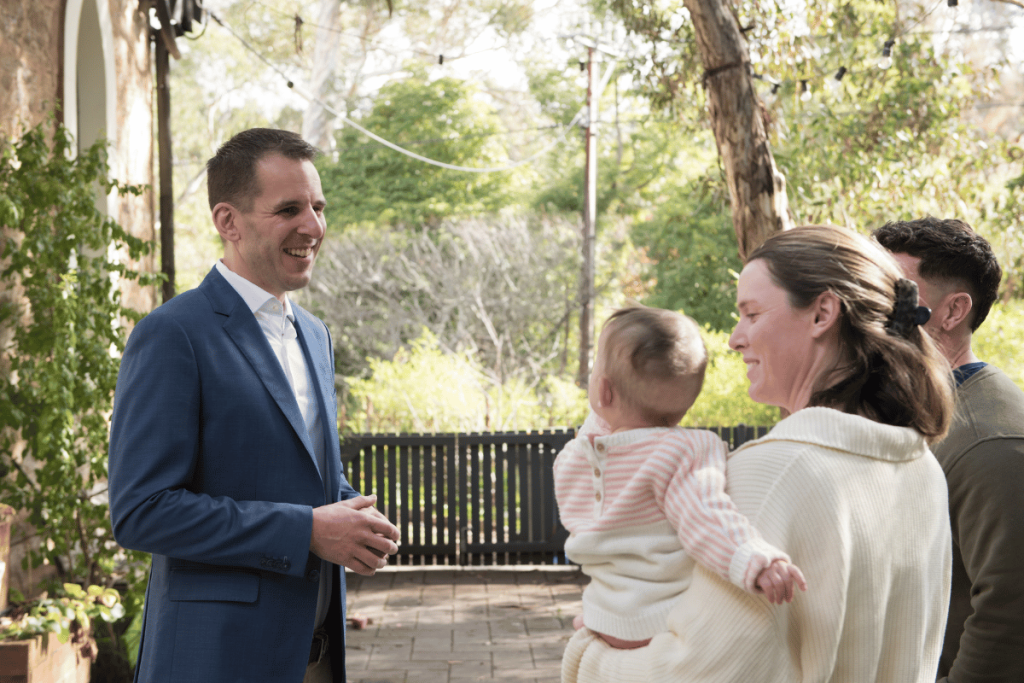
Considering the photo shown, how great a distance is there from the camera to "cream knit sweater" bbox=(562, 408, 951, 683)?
1242 millimetres

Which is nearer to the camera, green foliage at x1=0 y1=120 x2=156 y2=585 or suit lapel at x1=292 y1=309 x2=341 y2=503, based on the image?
suit lapel at x1=292 y1=309 x2=341 y2=503

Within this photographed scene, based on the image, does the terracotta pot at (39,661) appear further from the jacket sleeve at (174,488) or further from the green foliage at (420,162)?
the green foliage at (420,162)

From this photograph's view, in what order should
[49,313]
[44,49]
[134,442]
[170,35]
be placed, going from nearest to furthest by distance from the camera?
[134,442], [49,313], [44,49], [170,35]

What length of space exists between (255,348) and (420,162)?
2071 cm

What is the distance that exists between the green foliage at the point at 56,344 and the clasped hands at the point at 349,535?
2.73 metres

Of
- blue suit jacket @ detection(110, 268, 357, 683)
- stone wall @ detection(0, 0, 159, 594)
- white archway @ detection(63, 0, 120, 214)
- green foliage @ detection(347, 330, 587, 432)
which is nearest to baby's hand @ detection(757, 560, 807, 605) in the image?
blue suit jacket @ detection(110, 268, 357, 683)

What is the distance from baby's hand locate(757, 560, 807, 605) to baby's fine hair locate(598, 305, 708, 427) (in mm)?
439

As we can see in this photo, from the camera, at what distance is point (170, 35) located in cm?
692

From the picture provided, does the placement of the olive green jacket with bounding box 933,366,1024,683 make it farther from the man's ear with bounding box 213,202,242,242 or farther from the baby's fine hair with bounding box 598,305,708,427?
the man's ear with bounding box 213,202,242,242

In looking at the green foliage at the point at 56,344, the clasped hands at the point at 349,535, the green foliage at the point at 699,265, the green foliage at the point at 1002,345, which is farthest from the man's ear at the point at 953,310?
the green foliage at the point at 699,265

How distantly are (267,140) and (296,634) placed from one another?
1206mm

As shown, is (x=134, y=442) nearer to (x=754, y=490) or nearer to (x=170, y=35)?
(x=754, y=490)

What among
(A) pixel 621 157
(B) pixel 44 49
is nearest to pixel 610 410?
(B) pixel 44 49

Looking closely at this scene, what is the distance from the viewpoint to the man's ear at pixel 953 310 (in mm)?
2055
